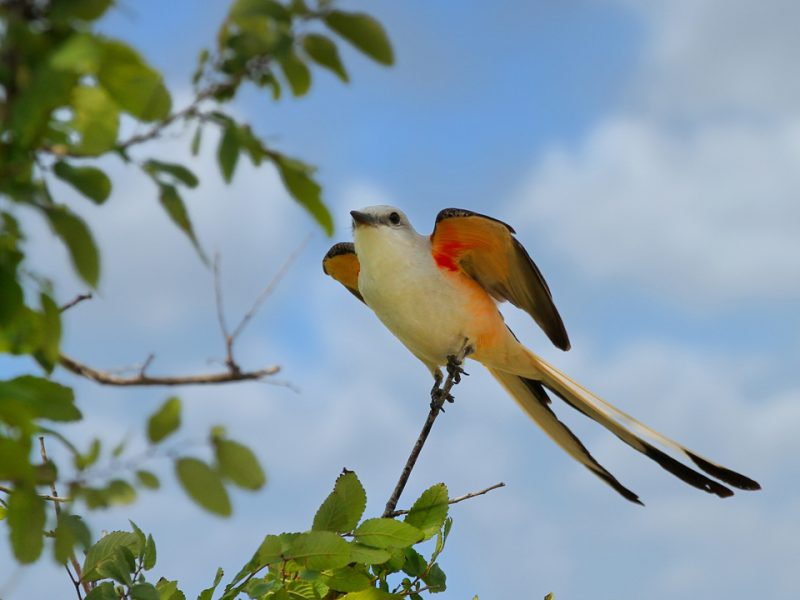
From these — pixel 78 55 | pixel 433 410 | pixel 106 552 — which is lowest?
pixel 106 552

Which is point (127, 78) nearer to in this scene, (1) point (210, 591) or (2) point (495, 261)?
(1) point (210, 591)

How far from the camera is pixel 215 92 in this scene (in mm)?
1424

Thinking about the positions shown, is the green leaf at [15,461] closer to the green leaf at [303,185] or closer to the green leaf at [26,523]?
the green leaf at [26,523]

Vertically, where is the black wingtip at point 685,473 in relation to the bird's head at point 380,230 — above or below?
below

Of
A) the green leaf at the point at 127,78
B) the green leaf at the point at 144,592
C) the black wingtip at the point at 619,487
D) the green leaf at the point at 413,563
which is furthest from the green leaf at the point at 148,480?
the black wingtip at the point at 619,487

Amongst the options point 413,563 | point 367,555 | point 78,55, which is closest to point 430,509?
point 413,563

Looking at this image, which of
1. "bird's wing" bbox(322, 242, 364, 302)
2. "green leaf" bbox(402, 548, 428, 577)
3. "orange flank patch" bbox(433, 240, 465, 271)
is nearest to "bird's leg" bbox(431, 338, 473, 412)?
"orange flank patch" bbox(433, 240, 465, 271)

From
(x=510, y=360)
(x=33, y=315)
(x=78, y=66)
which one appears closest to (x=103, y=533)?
(x=33, y=315)

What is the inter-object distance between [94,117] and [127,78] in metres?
0.07

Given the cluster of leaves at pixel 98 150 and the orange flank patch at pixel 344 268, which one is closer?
the cluster of leaves at pixel 98 150

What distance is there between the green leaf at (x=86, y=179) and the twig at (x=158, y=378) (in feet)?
1.09

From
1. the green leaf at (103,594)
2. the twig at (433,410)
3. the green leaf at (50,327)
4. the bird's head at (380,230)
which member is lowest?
the green leaf at (103,594)

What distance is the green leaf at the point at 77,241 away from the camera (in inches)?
54.9

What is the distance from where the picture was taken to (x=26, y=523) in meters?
1.45
